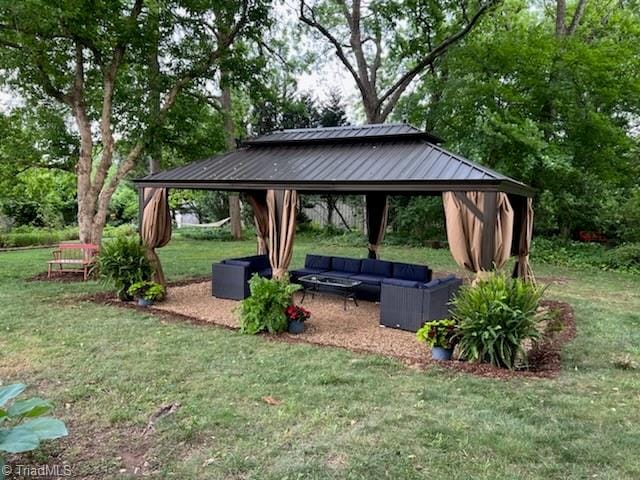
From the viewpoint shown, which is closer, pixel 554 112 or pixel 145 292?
pixel 145 292

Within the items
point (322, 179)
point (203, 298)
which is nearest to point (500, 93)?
point (322, 179)

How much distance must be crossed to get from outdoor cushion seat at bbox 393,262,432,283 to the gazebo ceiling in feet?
7.17

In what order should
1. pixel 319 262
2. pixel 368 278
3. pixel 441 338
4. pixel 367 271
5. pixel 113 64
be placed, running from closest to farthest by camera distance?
pixel 441 338
pixel 368 278
pixel 367 271
pixel 319 262
pixel 113 64

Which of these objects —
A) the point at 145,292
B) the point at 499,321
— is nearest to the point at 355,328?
the point at 499,321

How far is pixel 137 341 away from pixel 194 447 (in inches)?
116

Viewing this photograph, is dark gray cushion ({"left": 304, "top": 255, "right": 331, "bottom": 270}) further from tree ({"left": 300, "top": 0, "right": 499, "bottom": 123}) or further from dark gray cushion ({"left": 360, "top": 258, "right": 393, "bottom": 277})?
tree ({"left": 300, "top": 0, "right": 499, "bottom": 123})

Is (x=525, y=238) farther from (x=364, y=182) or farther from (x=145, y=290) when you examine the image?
(x=145, y=290)

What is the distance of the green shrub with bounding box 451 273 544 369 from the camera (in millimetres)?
4957

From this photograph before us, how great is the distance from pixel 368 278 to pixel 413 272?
32.7 inches

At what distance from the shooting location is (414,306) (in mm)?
6641

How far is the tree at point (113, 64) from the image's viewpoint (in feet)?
31.4

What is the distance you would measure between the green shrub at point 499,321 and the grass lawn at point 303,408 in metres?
0.47

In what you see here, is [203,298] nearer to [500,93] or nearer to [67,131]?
[67,131]

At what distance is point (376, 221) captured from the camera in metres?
10.8
